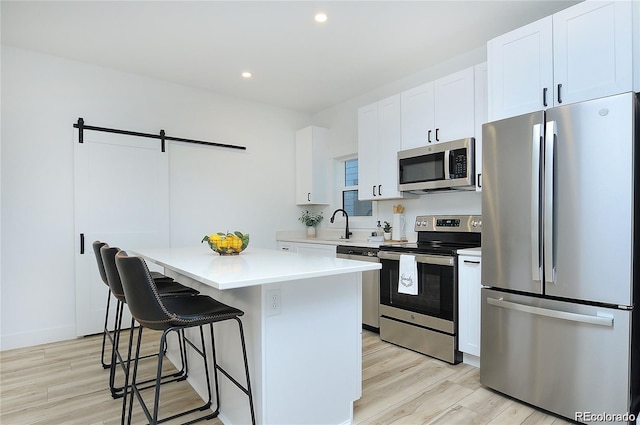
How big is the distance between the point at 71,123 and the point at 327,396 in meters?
3.56

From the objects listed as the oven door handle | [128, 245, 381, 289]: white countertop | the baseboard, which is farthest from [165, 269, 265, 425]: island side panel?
the baseboard

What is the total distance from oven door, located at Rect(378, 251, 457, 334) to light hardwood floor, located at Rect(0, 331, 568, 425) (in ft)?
1.07

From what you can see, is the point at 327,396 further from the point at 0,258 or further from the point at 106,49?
the point at 106,49

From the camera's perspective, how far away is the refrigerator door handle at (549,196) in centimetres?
206

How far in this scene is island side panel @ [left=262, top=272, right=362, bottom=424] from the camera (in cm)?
176

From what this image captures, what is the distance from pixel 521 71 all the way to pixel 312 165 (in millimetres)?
2966

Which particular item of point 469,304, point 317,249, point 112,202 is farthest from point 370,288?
point 112,202

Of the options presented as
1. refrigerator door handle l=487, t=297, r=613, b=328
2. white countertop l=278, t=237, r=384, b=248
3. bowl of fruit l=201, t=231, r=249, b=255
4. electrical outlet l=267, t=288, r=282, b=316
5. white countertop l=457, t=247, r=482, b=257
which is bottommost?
refrigerator door handle l=487, t=297, r=613, b=328

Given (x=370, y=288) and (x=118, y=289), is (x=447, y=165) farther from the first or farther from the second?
(x=118, y=289)

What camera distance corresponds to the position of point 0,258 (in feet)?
10.6

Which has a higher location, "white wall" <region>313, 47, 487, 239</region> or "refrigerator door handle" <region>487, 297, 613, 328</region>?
"white wall" <region>313, 47, 487, 239</region>

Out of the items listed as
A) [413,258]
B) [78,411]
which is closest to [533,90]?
[413,258]

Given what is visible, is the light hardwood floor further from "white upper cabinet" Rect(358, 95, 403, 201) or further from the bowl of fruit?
"white upper cabinet" Rect(358, 95, 403, 201)

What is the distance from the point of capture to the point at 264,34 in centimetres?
310
